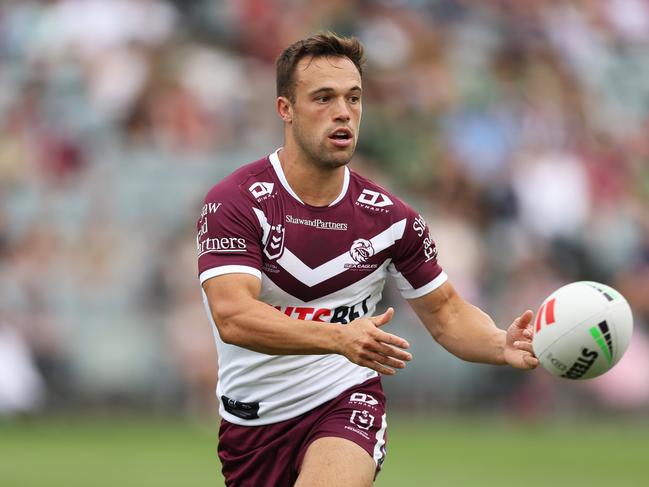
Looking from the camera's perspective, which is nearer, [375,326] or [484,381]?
[375,326]

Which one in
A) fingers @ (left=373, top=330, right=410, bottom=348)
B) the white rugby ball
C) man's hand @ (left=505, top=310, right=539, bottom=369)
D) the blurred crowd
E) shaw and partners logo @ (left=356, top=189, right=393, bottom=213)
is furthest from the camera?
the blurred crowd

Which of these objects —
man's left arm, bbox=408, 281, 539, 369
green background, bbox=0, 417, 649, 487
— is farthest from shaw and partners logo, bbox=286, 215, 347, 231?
green background, bbox=0, 417, 649, 487

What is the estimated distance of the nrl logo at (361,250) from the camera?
717cm

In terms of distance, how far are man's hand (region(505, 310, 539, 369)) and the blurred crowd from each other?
8840 millimetres

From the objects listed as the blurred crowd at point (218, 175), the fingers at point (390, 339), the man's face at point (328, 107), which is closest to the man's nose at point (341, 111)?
the man's face at point (328, 107)

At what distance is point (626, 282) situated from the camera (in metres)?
17.1

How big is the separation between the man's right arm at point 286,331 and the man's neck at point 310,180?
0.69m

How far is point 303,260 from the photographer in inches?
278

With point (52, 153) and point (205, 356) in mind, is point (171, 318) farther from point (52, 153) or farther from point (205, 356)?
point (52, 153)

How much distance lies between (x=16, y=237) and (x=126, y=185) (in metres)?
1.46

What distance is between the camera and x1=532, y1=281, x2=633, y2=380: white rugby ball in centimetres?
664

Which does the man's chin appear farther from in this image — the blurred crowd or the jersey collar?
the blurred crowd

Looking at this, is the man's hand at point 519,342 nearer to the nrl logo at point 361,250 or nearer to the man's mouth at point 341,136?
the nrl logo at point 361,250

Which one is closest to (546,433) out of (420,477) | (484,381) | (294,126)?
(484,381)
